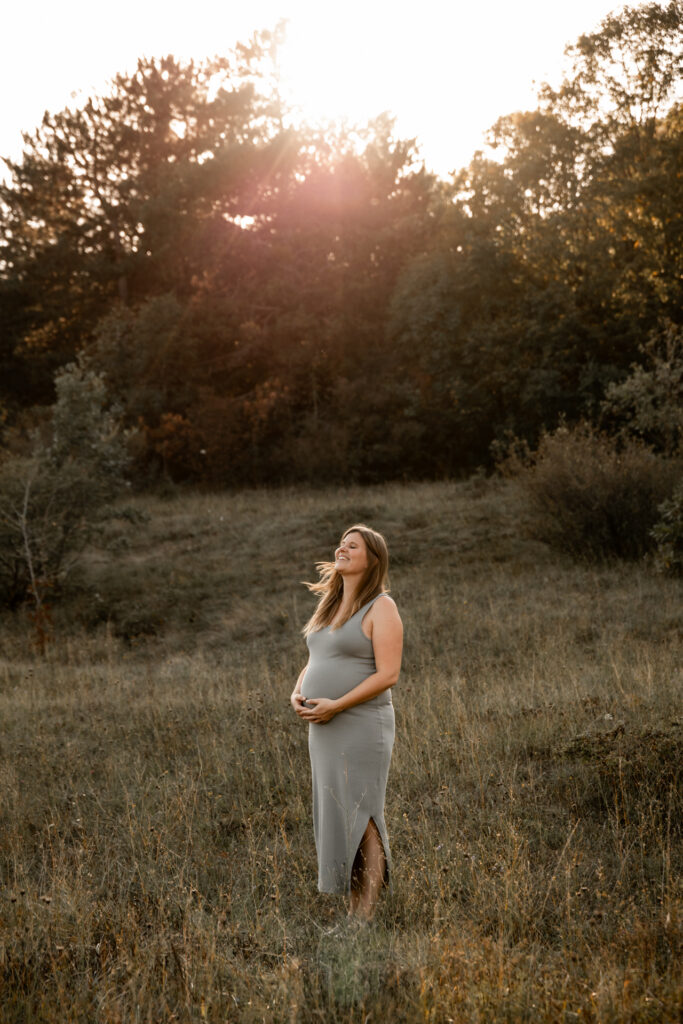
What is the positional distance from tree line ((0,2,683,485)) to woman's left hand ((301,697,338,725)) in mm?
17842

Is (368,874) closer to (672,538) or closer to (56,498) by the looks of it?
(672,538)

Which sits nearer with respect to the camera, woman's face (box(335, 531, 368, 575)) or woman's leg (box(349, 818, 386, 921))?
woman's leg (box(349, 818, 386, 921))

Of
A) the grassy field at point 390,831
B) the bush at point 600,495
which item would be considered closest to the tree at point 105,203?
the bush at point 600,495

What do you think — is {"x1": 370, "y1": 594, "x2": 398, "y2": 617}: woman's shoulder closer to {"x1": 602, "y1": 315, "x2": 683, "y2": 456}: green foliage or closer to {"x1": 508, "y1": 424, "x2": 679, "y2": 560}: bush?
{"x1": 508, "y1": 424, "x2": 679, "y2": 560}: bush

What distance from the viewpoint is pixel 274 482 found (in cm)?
2908

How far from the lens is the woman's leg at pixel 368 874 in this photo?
3.88 m

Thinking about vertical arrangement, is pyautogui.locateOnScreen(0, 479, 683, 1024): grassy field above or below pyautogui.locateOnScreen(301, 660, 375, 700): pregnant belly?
below

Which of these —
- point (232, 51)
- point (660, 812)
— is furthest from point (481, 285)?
point (660, 812)

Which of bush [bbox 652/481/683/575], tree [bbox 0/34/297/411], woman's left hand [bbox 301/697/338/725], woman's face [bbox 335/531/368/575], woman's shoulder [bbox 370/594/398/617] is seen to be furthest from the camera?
tree [bbox 0/34/297/411]

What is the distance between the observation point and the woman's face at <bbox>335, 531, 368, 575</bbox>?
404 centimetres

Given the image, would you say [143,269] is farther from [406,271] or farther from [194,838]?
[194,838]

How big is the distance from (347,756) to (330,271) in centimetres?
2996

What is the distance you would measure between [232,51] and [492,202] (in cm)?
1601

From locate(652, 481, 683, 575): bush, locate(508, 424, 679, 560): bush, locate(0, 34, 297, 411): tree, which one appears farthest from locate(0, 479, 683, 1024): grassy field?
locate(0, 34, 297, 411): tree
